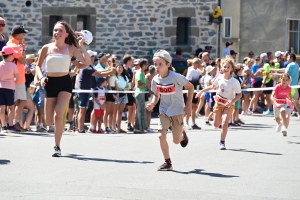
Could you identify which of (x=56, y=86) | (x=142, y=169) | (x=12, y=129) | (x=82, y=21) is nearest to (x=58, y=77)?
(x=56, y=86)

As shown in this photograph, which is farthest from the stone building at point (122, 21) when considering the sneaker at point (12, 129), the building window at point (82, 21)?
the sneaker at point (12, 129)

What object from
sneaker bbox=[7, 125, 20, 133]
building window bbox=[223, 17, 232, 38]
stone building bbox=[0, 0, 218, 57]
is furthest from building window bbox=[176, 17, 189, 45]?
sneaker bbox=[7, 125, 20, 133]

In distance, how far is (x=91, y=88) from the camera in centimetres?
1728

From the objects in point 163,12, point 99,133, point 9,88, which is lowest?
point 99,133

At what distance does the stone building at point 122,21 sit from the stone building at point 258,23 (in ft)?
13.3

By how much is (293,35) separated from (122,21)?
30.3ft

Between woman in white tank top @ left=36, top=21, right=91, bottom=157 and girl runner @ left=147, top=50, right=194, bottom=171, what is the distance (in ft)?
4.58

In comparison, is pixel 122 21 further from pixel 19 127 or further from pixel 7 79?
pixel 7 79

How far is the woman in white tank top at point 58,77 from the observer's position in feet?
37.6

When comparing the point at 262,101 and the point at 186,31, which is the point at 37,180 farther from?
the point at 186,31

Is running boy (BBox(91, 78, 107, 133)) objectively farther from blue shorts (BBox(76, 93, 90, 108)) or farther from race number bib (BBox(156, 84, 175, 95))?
race number bib (BBox(156, 84, 175, 95))

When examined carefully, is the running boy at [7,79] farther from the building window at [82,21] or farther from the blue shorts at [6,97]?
the building window at [82,21]

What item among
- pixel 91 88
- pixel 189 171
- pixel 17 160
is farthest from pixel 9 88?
pixel 189 171

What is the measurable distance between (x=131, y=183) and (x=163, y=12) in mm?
20931
